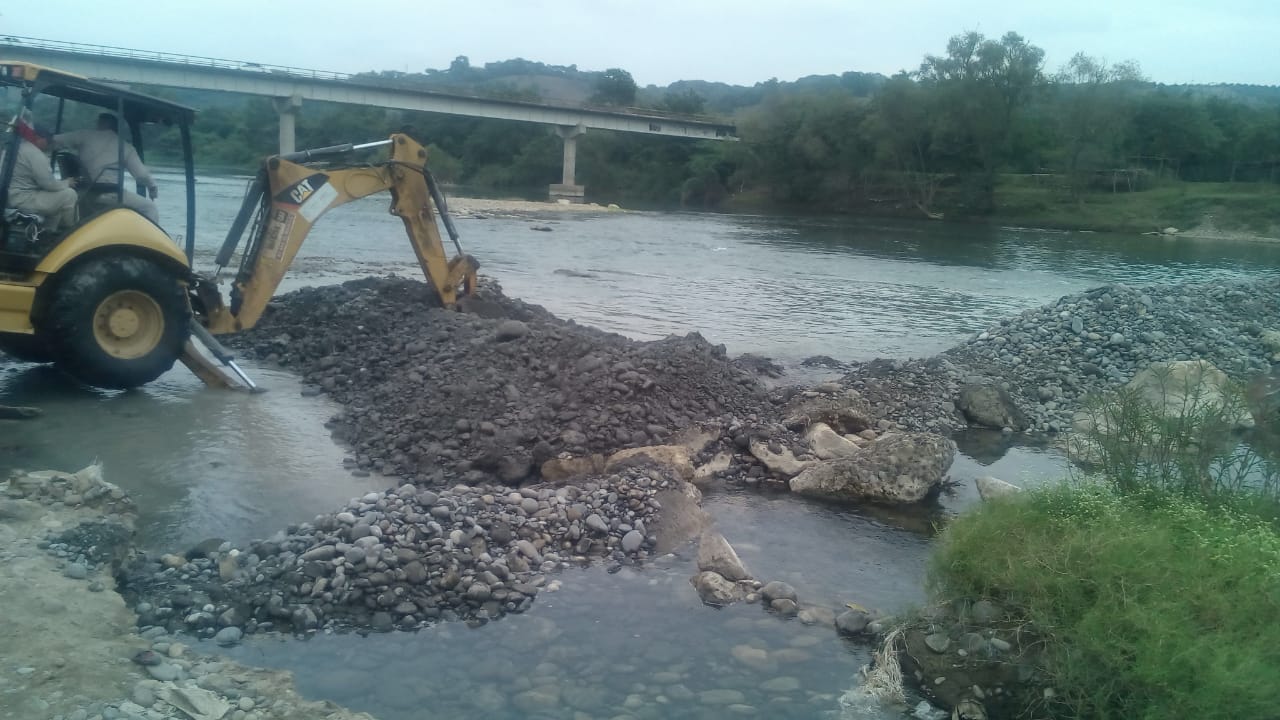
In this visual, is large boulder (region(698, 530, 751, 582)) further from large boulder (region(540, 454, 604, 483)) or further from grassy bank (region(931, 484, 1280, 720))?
large boulder (region(540, 454, 604, 483))

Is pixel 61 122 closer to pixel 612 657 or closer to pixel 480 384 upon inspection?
pixel 480 384

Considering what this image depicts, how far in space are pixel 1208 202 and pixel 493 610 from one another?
6384cm

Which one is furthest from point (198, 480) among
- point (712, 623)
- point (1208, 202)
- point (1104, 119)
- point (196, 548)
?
point (1104, 119)

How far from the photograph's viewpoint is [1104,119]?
65750mm

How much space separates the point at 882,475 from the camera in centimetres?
902

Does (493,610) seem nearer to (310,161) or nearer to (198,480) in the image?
(198,480)

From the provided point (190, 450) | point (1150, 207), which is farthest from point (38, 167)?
point (1150, 207)

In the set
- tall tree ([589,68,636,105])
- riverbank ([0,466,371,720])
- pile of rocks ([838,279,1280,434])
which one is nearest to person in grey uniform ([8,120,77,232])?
riverbank ([0,466,371,720])

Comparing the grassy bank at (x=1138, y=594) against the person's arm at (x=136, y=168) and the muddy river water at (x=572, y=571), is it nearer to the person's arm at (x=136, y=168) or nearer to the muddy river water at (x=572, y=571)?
the muddy river water at (x=572, y=571)

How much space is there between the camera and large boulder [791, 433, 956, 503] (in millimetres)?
9000

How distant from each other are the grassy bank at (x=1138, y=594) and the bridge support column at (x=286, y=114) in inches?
2426

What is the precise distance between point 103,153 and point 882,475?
826 centimetres

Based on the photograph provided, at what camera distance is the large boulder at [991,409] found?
11.8 metres

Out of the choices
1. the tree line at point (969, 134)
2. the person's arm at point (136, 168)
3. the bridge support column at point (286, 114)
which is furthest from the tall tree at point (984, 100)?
the person's arm at point (136, 168)
